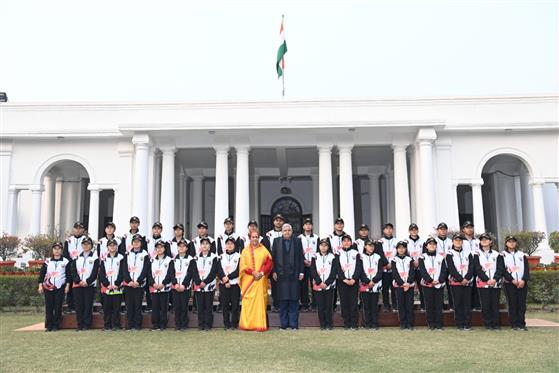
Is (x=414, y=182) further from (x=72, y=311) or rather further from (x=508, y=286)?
(x=72, y=311)

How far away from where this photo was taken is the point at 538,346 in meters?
7.67

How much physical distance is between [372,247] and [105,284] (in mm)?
5237

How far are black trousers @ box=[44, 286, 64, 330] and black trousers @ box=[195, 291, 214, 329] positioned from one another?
2.73 m

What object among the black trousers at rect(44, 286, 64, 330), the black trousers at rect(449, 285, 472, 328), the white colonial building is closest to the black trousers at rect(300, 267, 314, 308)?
the black trousers at rect(449, 285, 472, 328)

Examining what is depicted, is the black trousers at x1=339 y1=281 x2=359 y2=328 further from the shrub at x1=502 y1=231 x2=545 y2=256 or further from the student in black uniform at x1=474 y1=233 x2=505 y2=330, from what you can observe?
the shrub at x1=502 y1=231 x2=545 y2=256

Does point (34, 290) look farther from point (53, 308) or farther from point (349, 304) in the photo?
point (349, 304)

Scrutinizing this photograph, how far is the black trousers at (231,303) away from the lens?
10.0 meters

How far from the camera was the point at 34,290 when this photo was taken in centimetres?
1370

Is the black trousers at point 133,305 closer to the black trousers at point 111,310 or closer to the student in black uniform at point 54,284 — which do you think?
the black trousers at point 111,310

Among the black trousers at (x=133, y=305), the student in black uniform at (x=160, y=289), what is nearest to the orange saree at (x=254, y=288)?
the student in black uniform at (x=160, y=289)

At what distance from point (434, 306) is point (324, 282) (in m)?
2.14

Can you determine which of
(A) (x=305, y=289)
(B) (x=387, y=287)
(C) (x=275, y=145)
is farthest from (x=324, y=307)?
(C) (x=275, y=145)

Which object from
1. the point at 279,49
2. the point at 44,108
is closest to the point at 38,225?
the point at 44,108

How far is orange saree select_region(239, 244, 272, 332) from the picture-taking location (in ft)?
31.8
